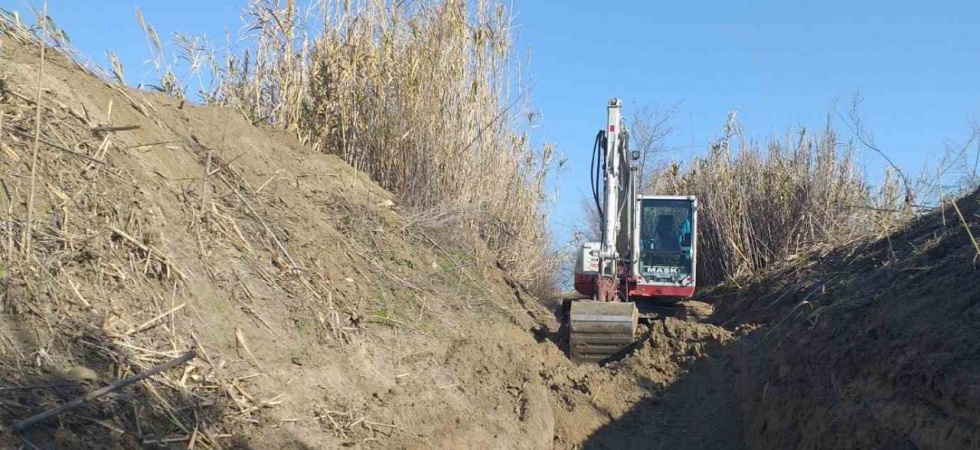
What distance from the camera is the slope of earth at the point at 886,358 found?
3.80 m

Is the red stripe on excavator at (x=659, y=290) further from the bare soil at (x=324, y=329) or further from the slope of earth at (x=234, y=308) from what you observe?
the slope of earth at (x=234, y=308)

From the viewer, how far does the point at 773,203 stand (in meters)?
14.3

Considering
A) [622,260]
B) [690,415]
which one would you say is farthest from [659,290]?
[690,415]

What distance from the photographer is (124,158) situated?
540 cm

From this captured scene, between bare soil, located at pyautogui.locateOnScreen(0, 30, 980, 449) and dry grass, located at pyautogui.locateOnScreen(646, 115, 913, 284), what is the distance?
5.47 m

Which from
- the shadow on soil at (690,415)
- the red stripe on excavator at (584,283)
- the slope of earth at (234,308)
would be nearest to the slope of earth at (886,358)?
the shadow on soil at (690,415)

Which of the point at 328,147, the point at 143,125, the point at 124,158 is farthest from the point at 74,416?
the point at 328,147

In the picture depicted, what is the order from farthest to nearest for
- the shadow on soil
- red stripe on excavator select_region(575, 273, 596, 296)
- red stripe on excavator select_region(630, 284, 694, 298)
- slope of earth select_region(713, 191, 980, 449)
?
1. red stripe on excavator select_region(630, 284, 694, 298)
2. red stripe on excavator select_region(575, 273, 596, 296)
3. the shadow on soil
4. slope of earth select_region(713, 191, 980, 449)

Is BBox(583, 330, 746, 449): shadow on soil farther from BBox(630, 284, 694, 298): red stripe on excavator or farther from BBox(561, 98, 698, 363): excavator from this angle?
BBox(630, 284, 694, 298): red stripe on excavator

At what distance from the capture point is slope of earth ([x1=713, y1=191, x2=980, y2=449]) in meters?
3.80

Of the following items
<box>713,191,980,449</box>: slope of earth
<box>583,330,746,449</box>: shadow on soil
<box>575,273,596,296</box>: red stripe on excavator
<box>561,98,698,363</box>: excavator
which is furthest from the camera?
<box>575,273,596,296</box>: red stripe on excavator

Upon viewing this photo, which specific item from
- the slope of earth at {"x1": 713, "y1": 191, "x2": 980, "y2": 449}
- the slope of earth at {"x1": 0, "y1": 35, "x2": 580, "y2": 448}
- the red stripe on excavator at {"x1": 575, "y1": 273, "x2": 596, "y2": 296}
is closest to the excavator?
the red stripe on excavator at {"x1": 575, "y1": 273, "x2": 596, "y2": 296}

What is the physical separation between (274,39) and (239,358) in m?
5.12

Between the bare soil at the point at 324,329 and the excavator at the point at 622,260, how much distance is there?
402 millimetres
